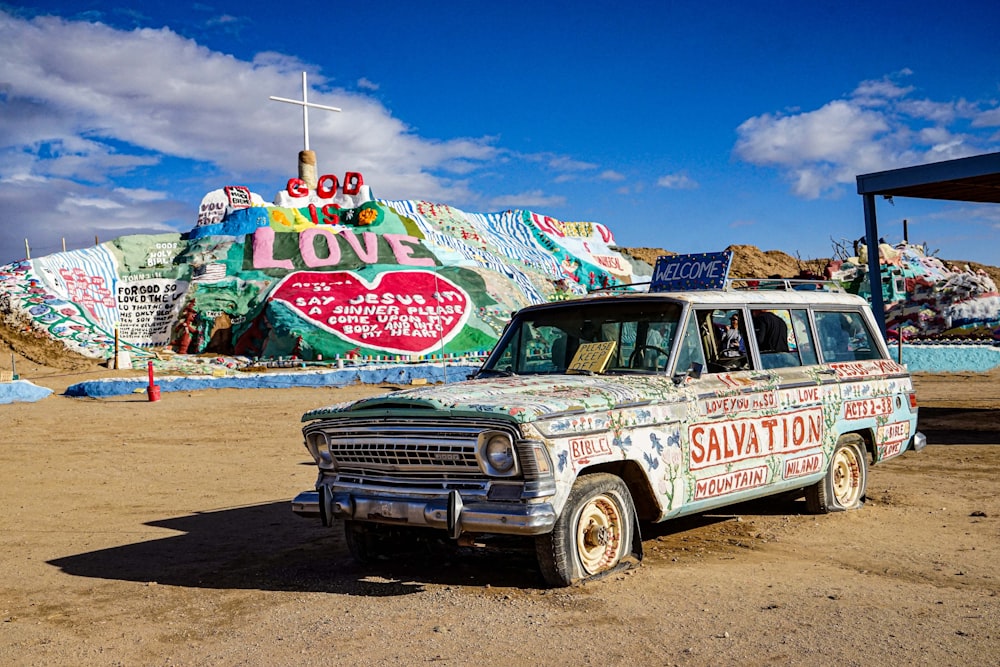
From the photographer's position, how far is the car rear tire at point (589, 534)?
4992 mm

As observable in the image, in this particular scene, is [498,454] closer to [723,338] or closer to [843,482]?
[723,338]

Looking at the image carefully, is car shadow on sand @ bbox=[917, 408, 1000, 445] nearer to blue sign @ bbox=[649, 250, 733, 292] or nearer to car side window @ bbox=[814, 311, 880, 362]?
car side window @ bbox=[814, 311, 880, 362]

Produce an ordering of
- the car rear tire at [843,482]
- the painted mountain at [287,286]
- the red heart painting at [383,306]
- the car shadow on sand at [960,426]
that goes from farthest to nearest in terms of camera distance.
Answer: the painted mountain at [287,286], the red heart painting at [383,306], the car shadow on sand at [960,426], the car rear tire at [843,482]

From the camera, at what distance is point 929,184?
13914 millimetres

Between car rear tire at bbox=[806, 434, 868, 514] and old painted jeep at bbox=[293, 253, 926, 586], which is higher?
old painted jeep at bbox=[293, 253, 926, 586]

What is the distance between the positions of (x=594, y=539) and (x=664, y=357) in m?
1.35

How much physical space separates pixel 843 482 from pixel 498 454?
154 inches

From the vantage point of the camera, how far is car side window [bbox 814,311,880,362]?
7250 millimetres

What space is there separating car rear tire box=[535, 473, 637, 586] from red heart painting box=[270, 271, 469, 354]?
76.6ft

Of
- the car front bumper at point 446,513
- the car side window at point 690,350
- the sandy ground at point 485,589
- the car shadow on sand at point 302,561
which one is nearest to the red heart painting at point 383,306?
the sandy ground at point 485,589

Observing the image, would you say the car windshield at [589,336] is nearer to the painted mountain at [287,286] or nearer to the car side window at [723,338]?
the car side window at [723,338]

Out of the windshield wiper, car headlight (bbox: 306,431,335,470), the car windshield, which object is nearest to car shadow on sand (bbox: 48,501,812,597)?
car headlight (bbox: 306,431,335,470)

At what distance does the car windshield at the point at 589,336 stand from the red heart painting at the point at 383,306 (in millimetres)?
22115

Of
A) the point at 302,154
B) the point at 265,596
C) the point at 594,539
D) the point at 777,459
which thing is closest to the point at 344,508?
the point at 265,596
